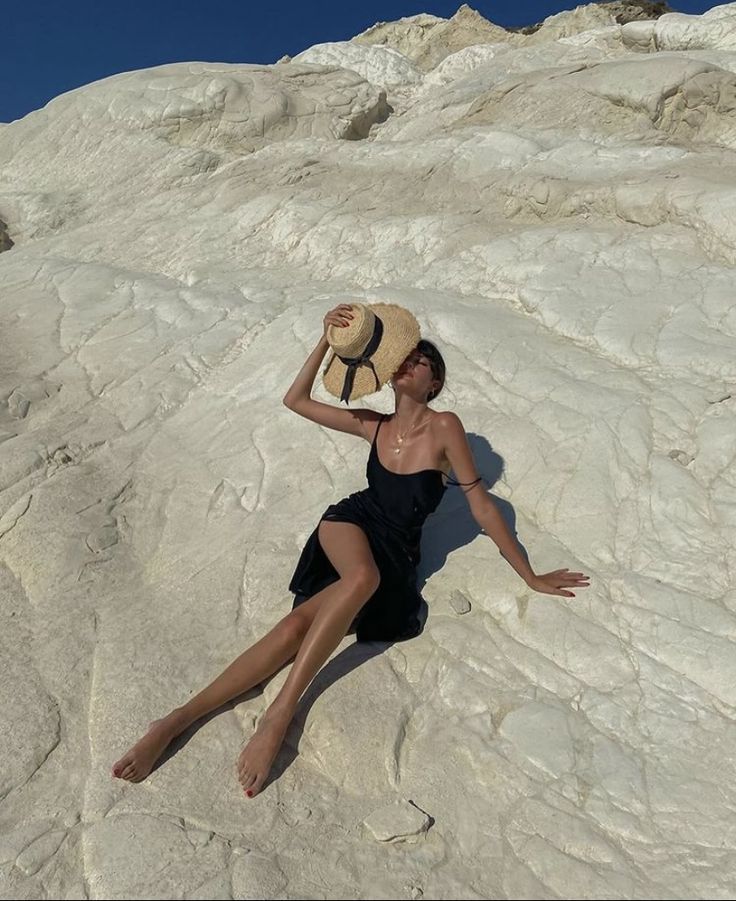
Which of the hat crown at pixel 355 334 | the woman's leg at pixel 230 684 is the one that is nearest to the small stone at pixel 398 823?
the woman's leg at pixel 230 684

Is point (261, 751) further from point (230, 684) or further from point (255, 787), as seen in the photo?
point (230, 684)

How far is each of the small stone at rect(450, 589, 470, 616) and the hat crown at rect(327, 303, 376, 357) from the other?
3.91 ft

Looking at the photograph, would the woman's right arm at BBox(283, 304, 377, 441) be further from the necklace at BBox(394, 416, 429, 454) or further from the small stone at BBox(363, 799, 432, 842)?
the small stone at BBox(363, 799, 432, 842)

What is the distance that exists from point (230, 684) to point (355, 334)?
1.51 meters

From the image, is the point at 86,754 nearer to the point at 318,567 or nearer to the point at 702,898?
the point at 318,567

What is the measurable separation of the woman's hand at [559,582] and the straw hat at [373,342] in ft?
3.69

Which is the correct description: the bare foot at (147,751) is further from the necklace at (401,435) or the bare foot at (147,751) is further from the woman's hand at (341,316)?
the woman's hand at (341,316)

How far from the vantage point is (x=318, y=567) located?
3102 mm

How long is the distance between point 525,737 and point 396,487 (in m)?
1.13

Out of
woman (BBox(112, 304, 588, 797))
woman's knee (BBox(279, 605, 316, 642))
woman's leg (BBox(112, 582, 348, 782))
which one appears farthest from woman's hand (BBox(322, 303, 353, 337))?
woman's knee (BBox(279, 605, 316, 642))

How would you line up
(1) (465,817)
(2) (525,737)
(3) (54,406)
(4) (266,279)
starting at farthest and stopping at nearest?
(4) (266,279)
(3) (54,406)
(2) (525,737)
(1) (465,817)

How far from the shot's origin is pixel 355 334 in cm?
294

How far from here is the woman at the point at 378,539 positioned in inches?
107

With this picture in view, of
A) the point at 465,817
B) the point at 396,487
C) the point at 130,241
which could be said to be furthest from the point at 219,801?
the point at 130,241
